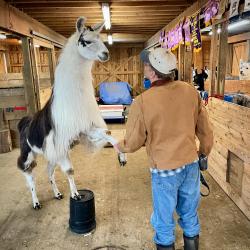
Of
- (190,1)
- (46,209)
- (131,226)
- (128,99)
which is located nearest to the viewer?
(131,226)

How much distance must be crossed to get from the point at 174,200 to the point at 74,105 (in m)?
1.33

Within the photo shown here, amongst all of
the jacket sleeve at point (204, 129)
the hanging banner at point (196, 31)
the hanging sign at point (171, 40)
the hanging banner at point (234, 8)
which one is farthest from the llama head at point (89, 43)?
the hanging sign at point (171, 40)

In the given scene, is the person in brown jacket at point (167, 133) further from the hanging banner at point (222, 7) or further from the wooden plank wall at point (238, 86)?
the wooden plank wall at point (238, 86)

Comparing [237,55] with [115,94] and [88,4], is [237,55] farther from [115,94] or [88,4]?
[88,4]

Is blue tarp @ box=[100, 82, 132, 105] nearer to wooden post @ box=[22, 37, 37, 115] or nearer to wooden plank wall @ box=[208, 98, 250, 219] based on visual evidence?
wooden post @ box=[22, 37, 37, 115]

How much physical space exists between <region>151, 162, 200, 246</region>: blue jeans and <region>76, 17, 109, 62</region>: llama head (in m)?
1.27

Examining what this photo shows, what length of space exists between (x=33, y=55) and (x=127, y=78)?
8.08 metres

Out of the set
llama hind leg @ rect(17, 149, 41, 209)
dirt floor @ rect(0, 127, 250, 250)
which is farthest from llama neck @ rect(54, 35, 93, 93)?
dirt floor @ rect(0, 127, 250, 250)

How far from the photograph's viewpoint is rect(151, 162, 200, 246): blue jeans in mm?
1917

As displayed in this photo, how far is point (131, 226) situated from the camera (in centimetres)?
289

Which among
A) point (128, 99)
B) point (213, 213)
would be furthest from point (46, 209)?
point (128, 99)

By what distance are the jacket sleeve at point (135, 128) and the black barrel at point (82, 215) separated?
3.76 ft

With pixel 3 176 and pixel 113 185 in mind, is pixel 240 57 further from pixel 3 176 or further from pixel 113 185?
pixel 3 176

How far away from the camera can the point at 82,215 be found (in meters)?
2.77
